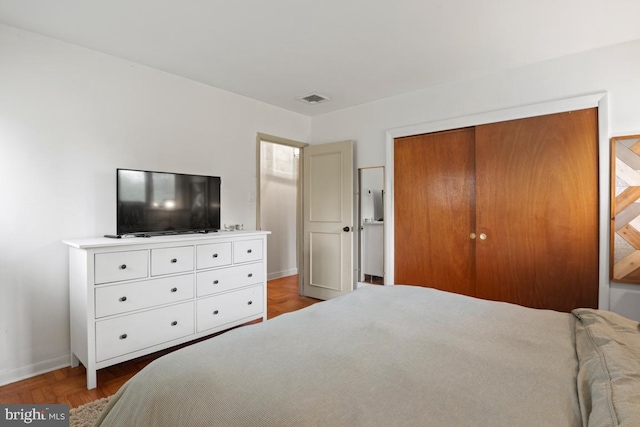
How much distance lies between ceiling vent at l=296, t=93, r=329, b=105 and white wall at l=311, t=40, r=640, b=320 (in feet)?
1.51

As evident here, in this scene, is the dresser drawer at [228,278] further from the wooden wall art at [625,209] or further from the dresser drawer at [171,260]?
the wooden wall art at [625,209]

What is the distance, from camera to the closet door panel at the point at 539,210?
2588mm

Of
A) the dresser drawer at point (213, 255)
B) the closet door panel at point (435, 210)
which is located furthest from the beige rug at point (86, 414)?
the closet door panel at point (435, 210)

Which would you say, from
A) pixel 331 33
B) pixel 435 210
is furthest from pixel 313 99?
pixel 435 210

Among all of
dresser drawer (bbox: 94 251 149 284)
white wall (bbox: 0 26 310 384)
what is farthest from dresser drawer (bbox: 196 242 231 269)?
white wall (bbox: 0 26 310 384)

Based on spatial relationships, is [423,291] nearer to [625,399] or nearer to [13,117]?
[625,399]

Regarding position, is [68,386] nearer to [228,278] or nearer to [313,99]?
[228,278]

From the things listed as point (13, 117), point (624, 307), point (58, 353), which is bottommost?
point (58, 353)

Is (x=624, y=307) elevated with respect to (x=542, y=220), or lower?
lower

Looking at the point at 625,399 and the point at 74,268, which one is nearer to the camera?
the point at 625,399

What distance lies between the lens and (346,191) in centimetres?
394

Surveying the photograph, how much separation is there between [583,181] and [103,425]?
3.35 metres

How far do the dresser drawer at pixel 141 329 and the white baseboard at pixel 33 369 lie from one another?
0.58m

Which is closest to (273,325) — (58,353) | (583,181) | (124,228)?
(124,228)
